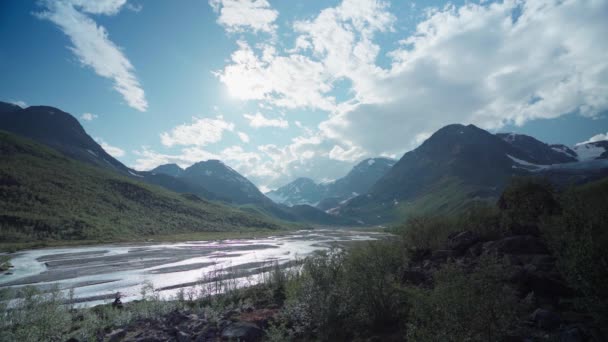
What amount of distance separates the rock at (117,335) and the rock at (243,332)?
A: 165 inches

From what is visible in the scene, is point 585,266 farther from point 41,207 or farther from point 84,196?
point 84,196

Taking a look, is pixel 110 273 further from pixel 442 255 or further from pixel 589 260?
pixel 589 260

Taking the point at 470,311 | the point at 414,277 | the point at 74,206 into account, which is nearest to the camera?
the point at 470,311

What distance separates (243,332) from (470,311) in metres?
8.75

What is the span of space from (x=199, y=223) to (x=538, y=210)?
13082cm

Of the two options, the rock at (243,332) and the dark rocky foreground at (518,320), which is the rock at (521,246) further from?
the rock at (243,332)

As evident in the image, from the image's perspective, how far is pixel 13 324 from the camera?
415 inches

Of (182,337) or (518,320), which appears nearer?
(518,320)

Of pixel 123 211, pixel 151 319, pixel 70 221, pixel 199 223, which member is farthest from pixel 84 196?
pixel 151 319

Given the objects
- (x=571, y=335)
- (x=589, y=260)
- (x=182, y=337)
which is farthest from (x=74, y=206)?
(x=589, y=260)

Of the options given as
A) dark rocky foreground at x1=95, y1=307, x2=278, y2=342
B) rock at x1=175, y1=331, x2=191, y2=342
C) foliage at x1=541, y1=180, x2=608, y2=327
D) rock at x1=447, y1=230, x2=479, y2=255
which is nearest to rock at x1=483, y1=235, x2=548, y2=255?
rock at x1=447, y1=230, x2=479, y2=255

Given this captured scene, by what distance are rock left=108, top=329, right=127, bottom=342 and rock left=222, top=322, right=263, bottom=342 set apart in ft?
13.8

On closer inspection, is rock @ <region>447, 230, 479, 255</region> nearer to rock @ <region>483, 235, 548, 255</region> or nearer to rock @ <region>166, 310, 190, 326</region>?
rock @ <region>483, 235, 548, 255</region>

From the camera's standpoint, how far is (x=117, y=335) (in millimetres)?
12000
